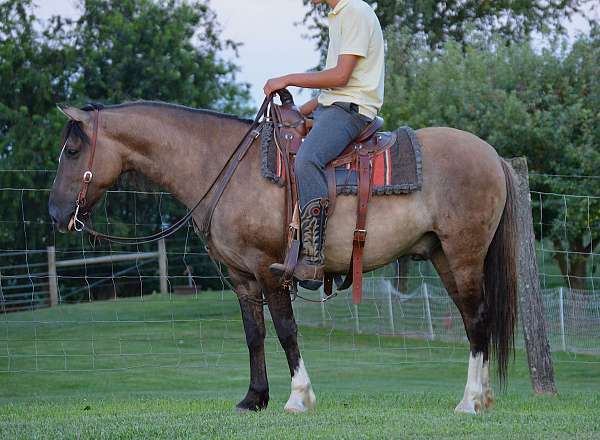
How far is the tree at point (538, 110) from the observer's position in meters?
17.9

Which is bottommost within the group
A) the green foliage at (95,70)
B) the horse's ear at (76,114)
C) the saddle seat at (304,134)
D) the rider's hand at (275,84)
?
the saddle seat at (304,134)

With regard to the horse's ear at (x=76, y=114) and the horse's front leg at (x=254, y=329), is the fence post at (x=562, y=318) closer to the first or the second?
the horse's front leg at (x=254, y=329)

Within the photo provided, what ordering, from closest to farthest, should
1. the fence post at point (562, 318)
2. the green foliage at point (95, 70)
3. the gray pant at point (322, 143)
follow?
1. the gray pant at point (322, 143)
2. the fence post at point (562, 318)
3. the green foliage at point (95, 70)

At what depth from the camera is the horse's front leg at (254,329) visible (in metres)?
7.32

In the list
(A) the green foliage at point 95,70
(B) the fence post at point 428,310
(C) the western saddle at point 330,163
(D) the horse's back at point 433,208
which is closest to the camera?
(C) the western saddle at point 330,163

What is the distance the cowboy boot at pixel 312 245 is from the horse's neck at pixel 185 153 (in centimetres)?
86

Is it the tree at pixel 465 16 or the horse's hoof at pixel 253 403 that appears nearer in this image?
the horse's hoof at pixel 253 403

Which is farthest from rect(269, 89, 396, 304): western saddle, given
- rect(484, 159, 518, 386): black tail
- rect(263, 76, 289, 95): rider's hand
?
rect(484, 159, 518, 386): black tail

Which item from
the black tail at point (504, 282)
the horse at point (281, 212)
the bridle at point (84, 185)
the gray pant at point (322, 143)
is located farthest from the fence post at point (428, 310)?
the bridle at point (84, 185)

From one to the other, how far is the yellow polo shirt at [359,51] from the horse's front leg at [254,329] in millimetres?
1483

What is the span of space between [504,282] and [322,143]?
1799mm

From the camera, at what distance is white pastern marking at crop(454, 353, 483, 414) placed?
7.04 metres

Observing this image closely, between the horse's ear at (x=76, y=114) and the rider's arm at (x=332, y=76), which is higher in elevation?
the rider's arm at (x=332, y=76)

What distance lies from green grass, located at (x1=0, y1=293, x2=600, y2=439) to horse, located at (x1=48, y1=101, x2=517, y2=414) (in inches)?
20.9
